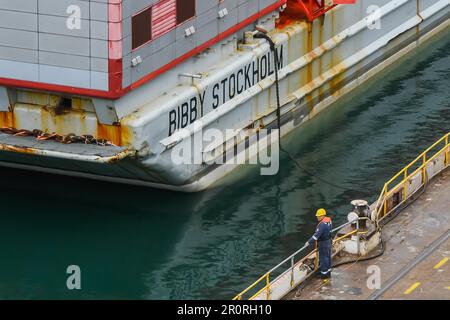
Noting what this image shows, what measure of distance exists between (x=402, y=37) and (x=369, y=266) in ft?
56.1

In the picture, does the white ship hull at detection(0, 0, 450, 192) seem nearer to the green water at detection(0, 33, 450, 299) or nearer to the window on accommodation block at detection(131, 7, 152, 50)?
the green water at detection(0, 33, 450, 299)

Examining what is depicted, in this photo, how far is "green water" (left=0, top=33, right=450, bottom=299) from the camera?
3094 cm

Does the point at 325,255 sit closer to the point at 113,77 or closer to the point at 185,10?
the point at 113,77

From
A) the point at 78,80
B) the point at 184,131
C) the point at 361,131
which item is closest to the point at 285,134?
the point at 361,131

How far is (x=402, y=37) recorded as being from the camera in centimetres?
4497

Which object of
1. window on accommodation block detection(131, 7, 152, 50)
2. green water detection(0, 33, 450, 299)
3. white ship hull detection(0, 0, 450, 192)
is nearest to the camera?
green water detection(0, 33, 450, 299)

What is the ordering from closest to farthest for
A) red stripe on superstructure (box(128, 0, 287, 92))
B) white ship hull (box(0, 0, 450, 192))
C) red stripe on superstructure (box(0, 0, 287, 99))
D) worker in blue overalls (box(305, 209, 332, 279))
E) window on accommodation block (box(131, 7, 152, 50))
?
worker in blue overalls (box(305, 209, 332, 279)) → red stripe on superstructure (box(0, 0, 287, 99)) → window on accommodation block (box(131, 7, 152, 50)) → red stripe on superstructure (box(128, 0, 287, 92)) → white ship hull (box(0, 0, 450, 192))

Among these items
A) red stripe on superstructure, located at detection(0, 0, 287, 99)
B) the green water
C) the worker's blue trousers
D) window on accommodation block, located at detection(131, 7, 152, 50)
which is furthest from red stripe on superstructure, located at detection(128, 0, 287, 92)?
the worker's blue trousers

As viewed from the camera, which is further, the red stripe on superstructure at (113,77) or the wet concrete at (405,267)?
the red stripe on superstructure at (113,77)

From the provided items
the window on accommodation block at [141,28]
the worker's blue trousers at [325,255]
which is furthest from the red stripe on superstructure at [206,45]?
the worker's blue trousers at [325,255]

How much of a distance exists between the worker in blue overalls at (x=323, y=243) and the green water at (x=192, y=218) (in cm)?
244

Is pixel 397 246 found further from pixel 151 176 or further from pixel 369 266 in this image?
pixel 151 176

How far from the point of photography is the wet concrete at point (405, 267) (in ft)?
91.7

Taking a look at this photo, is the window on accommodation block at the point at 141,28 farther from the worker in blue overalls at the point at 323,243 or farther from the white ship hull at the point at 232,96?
the worker in blue overalls at the point at 323,243
